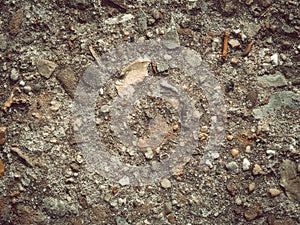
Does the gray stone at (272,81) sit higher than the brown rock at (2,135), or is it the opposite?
the gray stone at (272,81)

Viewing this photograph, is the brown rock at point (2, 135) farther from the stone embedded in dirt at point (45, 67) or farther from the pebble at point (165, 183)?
the pebble at point (165, 183)

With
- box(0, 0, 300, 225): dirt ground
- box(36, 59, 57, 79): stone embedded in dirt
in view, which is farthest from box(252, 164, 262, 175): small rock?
box(36, 59, 57, 79): stone embedded in dirt

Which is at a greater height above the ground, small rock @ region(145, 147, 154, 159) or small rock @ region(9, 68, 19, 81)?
small rock @ region(9, 68, 19, 81)

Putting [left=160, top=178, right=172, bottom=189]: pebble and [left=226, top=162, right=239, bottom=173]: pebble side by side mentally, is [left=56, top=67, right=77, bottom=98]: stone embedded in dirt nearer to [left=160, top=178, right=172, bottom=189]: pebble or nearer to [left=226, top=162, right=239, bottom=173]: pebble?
[left=160, top=178, right=172, bottom=189]: pebble

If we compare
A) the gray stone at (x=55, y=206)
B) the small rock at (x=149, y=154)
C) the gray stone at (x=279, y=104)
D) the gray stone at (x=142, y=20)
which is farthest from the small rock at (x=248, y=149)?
the gray stone at (x=55, y=206)

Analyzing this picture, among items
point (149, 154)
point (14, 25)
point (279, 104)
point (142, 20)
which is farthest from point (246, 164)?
point (14, 25)

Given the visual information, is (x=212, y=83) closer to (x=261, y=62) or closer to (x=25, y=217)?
(x=261, y=62)

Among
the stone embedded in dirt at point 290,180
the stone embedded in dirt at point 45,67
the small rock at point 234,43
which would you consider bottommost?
the stone embedded in dirt at point 290,180
